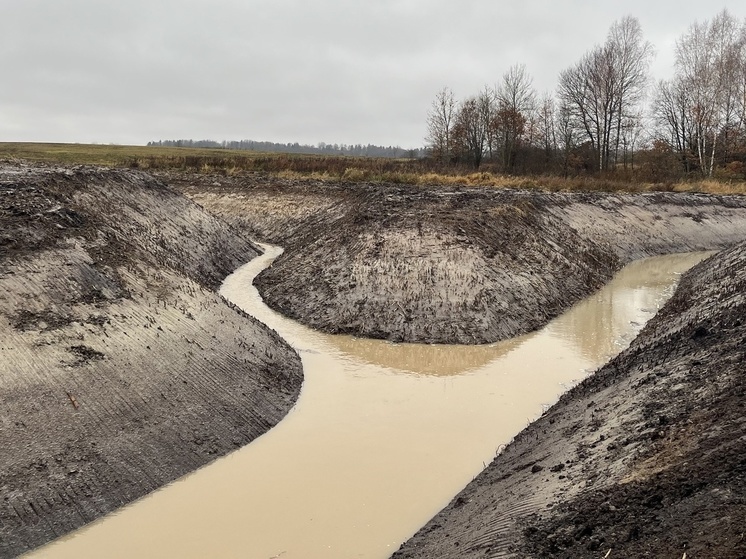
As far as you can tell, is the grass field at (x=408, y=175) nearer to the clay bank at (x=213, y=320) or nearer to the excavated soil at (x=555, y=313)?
the excavated soil at (x=555, y=313)

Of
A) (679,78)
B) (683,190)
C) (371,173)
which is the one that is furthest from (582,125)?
(371,173)

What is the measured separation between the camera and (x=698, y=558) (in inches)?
160

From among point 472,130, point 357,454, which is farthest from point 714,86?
point 357,454

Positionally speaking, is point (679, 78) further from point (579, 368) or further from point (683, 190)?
point (579, 368)

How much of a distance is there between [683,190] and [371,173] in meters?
21.4

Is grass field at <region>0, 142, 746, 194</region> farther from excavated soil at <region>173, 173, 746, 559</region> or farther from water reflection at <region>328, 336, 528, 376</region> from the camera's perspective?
water reflection at <region>328, 336, 528, 376</region>

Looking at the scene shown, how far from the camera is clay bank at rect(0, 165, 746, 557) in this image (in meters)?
7.12

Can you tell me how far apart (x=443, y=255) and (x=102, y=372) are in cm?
1081

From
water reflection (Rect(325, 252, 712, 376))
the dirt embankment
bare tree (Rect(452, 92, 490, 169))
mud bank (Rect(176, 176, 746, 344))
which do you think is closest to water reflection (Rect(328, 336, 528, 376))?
water reflection (Rect(325, 252, 712, 376))

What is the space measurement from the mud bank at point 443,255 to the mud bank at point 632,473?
618 cm

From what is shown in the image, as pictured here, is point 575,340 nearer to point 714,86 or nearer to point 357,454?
point 357,454

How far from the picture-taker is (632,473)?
5.88 meters

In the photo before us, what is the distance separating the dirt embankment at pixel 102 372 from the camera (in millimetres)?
7410

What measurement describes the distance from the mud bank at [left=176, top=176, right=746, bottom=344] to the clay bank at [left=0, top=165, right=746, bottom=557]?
0.26 feet
